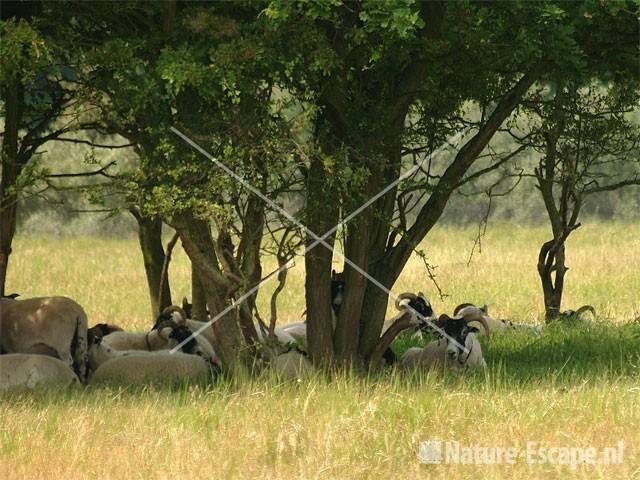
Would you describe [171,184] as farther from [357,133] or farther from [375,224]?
[375,224]

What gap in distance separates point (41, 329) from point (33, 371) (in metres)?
1.19

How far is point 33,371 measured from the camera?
1545cm

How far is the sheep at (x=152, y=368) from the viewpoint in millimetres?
16375

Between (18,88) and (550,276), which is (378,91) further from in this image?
(550,276)

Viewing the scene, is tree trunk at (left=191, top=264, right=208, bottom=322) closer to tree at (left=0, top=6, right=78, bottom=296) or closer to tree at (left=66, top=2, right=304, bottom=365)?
tree at (left=0, top=6, right=78, bottom=296)

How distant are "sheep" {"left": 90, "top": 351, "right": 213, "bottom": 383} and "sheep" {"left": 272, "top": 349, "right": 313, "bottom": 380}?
1.11 m

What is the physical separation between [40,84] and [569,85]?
866 cm

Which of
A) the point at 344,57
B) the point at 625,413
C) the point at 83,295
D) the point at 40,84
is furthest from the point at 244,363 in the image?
the point at 83,295

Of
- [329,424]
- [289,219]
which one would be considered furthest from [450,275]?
[329,424]

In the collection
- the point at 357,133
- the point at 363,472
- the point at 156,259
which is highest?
the point at 357,133

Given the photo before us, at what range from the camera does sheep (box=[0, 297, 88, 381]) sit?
16547 mm

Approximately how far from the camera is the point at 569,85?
20547mm

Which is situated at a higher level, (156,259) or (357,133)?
(357,133)

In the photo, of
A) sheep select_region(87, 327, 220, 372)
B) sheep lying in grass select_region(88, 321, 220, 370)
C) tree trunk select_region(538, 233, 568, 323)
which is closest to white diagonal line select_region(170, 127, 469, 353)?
sheep select_region(87, 327, 220, 372)
